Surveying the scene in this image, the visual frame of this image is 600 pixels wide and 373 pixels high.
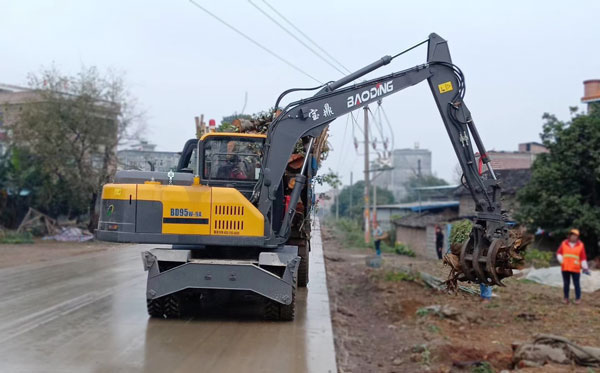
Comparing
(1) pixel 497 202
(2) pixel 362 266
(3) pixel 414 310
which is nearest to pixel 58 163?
(2) pixel 362 266

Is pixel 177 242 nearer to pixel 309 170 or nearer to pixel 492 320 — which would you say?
pixel 309 170

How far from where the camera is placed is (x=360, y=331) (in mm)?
13781

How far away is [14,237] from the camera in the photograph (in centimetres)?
2975

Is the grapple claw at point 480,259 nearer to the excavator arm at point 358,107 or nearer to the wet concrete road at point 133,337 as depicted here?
the excavator arm at point 358,107

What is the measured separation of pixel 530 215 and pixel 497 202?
1761cm

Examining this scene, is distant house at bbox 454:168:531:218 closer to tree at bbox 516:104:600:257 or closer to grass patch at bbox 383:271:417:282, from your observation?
tree at bbox 516:104:600:257

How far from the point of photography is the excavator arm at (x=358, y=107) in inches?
373

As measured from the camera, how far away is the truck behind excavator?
9.41 m

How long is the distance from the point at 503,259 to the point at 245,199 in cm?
371

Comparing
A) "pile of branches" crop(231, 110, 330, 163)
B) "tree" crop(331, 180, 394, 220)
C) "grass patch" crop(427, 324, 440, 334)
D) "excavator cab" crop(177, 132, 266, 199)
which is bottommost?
"grass patch" crop(427, 324, 440, 334)

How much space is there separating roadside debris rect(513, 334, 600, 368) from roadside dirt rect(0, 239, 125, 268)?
12928 mm

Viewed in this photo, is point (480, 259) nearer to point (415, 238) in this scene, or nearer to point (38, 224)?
point (38, 224)

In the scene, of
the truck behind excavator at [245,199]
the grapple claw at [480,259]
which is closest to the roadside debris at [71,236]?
the truck behind excavator at [245,199]

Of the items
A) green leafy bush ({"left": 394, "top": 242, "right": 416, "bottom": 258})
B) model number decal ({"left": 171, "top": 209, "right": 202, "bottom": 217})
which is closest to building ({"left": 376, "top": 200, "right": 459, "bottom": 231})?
green leafy bush ({"left": 394, "top": 242, "right": 416, "bottom": 258})
